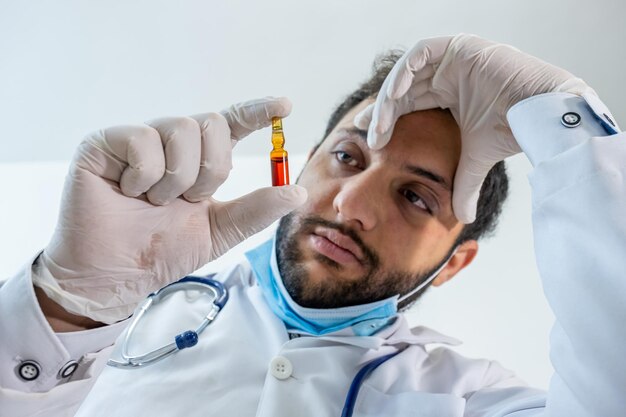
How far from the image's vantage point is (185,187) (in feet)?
2.76

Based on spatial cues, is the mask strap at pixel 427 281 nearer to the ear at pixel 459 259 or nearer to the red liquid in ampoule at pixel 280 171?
the ear at pixel 459 259

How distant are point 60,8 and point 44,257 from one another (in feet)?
4.14

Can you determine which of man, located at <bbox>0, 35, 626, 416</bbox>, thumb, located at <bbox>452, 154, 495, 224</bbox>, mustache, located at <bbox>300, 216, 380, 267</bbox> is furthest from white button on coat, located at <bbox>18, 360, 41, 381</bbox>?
thumb, located at <bbox>452, 154, 495, 224</bbox>

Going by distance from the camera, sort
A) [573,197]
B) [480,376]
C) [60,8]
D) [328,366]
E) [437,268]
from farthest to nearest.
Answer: [60,8], [437,268], [480,376], [328,366], [573,197]

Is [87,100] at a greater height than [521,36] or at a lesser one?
lesser

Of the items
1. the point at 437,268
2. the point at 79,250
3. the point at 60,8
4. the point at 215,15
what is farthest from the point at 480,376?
the point at 60,8

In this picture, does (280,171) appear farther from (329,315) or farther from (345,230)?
(329,315)

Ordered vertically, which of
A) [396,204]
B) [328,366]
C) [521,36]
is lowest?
[328,366]

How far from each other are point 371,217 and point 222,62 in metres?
0.94

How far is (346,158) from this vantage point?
1341 millimetres

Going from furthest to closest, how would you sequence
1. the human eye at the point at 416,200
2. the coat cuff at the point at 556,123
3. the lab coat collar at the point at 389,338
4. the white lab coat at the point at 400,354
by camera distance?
1. the human eye at the point at 416,200
2. the lab coat collar at the point at 389,338
3. the coat cuff at the point at 556,123
4. the white lab coat at the point at 400,354

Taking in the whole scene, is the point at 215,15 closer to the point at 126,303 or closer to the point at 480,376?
the point at 126,303

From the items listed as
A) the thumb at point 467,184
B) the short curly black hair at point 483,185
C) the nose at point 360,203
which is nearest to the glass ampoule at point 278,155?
the nose at point 360,203

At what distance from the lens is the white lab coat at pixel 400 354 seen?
734 millimetres
